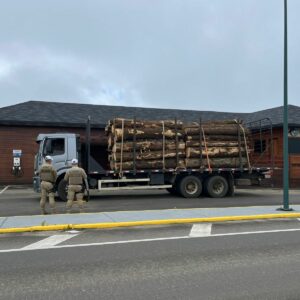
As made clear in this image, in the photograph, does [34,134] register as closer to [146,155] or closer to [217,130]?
[146,155]

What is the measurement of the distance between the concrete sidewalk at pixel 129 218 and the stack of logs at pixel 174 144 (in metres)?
5.55

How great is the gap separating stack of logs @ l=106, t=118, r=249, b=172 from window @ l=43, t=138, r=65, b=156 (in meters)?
2.02

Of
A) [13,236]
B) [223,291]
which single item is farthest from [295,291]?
[13,236]

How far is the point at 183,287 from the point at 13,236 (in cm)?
526

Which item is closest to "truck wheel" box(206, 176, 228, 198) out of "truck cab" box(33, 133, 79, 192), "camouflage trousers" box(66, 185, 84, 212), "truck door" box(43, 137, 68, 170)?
"truck cab" box(33, 133, 79, 192)

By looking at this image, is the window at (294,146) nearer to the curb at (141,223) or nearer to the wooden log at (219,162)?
the wooden log at (219,162)

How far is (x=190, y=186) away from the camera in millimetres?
19312

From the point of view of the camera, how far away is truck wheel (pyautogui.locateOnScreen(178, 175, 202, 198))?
19109 mm

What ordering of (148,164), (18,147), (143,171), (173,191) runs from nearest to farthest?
(143,171), (148,164), (173,191), (18,147)

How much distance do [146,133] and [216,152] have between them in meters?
3.09

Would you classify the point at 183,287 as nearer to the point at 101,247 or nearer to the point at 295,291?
the point at 295,291

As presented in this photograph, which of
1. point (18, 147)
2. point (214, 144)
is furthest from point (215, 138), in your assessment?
point (18, 147)

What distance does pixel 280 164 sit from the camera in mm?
26922

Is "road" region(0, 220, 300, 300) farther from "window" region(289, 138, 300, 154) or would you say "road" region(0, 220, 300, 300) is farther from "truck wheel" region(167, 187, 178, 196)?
"window" region(289, 138, 300, 154)
